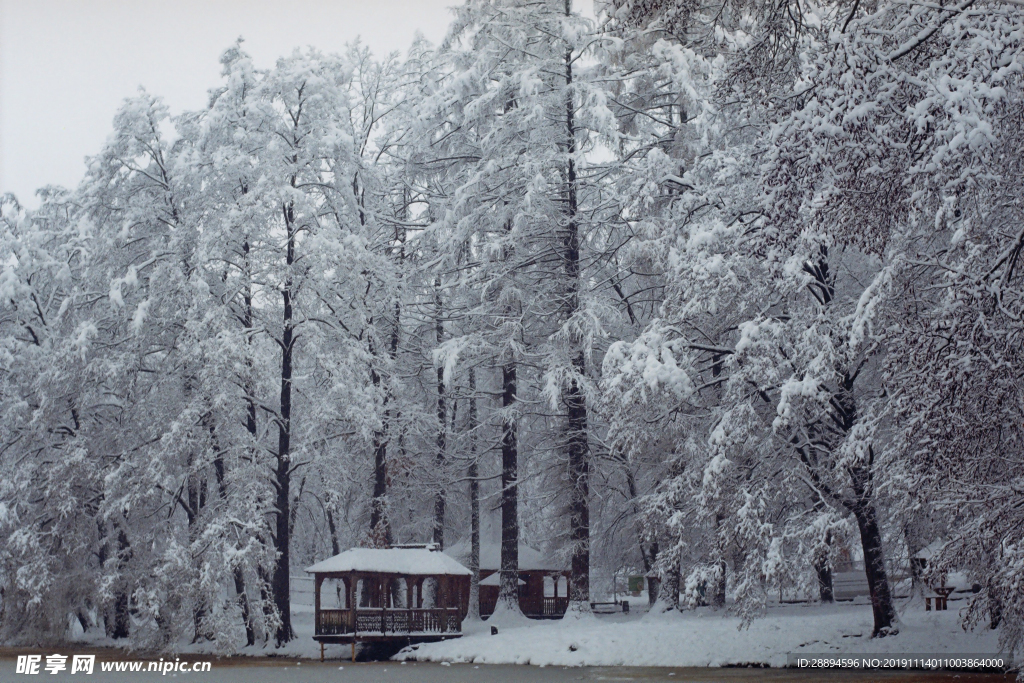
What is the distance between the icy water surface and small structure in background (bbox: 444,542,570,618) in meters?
11.4

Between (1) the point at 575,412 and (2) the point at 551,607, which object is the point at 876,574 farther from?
(2) the point at 551,607

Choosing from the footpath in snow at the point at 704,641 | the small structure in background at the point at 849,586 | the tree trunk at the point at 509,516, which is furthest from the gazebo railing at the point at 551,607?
the footpath in snow at the point at 704,641

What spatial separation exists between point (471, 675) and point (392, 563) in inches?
257

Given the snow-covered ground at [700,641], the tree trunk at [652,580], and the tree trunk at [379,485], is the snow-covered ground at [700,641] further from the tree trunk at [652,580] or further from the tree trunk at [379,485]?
the tree trunk at [652,580]

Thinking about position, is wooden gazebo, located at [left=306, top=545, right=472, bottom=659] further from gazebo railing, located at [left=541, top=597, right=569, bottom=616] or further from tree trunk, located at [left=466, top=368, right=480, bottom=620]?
gazebo railing, located at [left=541, top=597, right=569, bottom=616]

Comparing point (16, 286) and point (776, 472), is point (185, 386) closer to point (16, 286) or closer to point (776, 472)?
point (16, 286)

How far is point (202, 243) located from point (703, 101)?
1211cm

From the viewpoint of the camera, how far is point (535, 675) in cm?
1625

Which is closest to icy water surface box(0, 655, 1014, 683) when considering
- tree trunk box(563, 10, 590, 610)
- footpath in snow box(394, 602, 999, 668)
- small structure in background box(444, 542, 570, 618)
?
footpath in snow box(394, 602, 999, 668)

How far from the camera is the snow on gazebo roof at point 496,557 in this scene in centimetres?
3033

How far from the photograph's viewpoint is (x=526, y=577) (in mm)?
33781

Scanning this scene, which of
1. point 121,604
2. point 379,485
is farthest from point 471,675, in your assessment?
point 121,604

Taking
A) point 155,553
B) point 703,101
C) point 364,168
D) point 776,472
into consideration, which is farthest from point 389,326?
point 776,472

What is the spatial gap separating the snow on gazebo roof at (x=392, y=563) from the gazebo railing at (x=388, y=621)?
944 mm
